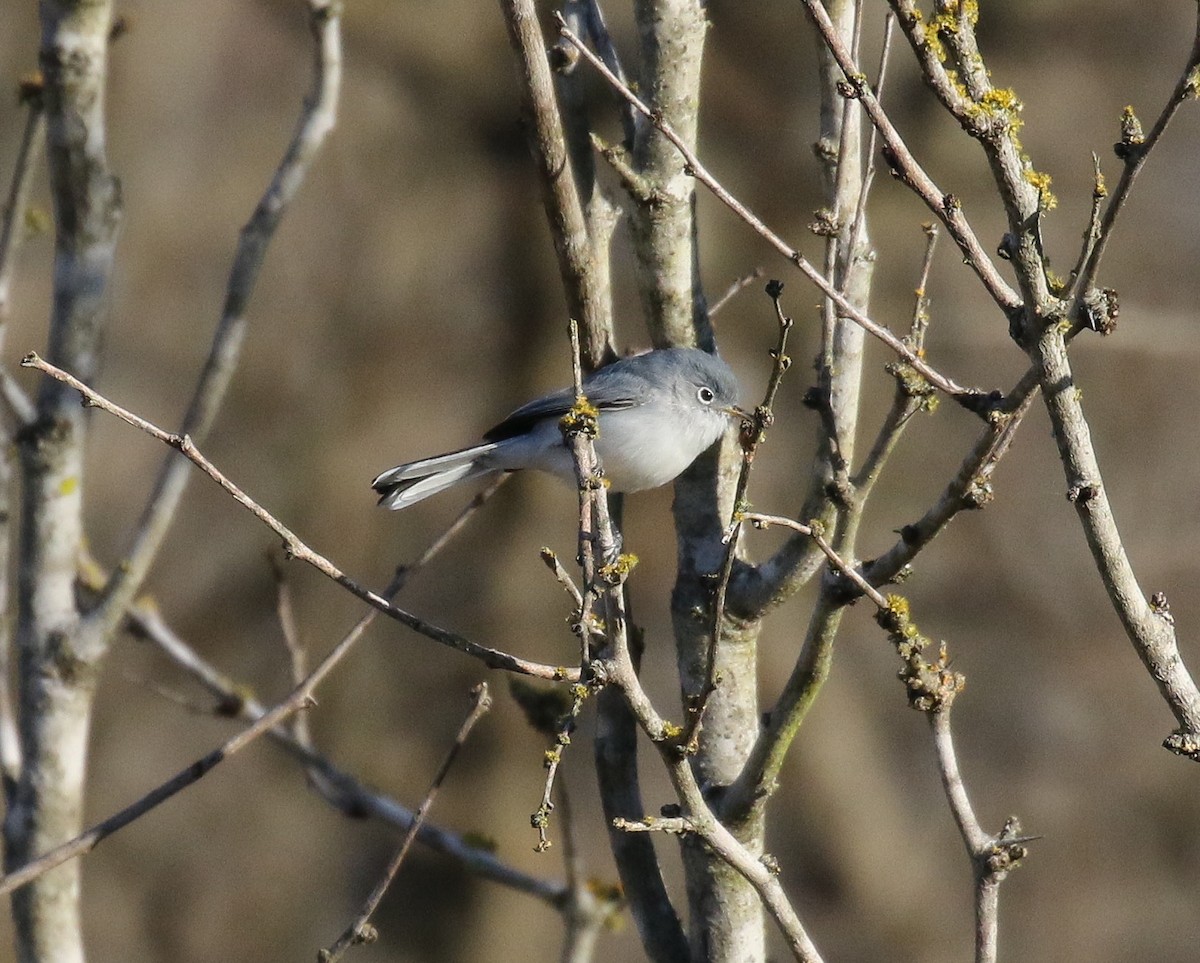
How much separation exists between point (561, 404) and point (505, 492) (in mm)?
2811

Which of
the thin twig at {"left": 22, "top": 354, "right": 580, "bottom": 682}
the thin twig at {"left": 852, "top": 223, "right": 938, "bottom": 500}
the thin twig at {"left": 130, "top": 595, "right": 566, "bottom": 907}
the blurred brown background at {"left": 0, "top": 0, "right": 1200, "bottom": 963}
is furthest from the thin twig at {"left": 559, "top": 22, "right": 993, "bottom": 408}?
the blurred brown background at {"left": 0, "top": 0, "right": 1200, "bottom": 963}

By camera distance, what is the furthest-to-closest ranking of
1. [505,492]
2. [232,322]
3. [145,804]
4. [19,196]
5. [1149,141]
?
[505,492], [19,196], [232,322], [145,804], [1149,141]

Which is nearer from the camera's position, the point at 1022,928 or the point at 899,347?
the point at 899,347

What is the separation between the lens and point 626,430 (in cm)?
294

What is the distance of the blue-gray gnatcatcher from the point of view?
270 centimetres

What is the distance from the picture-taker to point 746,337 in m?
5.25

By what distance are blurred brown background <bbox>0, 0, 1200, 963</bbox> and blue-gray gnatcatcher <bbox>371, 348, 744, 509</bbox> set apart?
1822mm

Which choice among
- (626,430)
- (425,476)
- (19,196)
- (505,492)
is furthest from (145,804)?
(505,492)

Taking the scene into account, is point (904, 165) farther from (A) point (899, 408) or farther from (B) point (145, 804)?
(B) point (145, 804)

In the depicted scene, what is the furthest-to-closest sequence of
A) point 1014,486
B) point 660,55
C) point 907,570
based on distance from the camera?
point 1014,486 → point 660,55 → point 907,570

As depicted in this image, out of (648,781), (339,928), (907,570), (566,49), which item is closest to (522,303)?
(648,781)

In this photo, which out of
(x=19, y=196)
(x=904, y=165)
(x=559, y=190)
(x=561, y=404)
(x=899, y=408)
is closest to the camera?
(x=904, y=165)

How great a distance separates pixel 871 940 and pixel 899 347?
4428 mm

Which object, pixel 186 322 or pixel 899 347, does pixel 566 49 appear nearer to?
pixel 899 347
